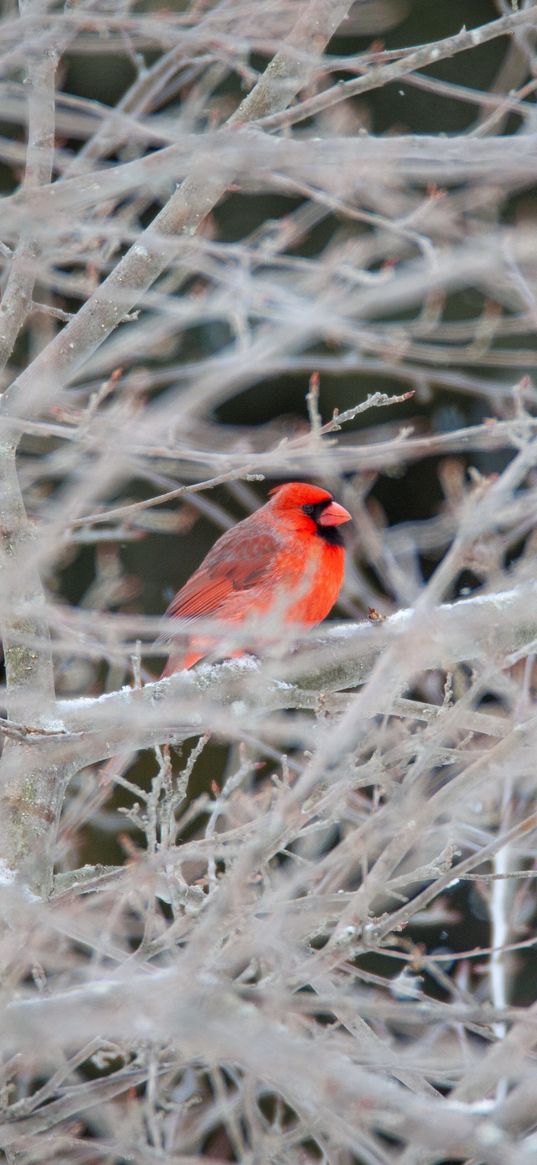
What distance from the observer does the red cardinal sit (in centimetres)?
508

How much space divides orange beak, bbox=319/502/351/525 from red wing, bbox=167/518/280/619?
0.70 feet

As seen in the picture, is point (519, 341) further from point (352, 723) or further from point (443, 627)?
point (352, 723)

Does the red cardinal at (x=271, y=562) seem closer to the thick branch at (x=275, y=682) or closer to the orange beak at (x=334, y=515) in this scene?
the orange beak at (x=334, y=515)

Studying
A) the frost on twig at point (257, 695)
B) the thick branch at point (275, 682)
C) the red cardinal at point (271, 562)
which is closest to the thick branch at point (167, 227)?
the frost on twig at point (257, 695)

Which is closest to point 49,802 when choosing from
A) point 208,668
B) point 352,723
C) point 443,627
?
point 208,668

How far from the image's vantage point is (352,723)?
2.04m

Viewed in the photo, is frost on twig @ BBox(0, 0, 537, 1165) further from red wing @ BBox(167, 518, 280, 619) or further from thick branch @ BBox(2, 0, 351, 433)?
red wing @ BBox(167, 518, 280, 619)

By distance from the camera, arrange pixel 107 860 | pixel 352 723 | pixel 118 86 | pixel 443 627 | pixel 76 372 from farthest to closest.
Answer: pixel 118 86 → pixel 107 860 → pixel 76 372 → pixel 443 627 → pixel 352 723

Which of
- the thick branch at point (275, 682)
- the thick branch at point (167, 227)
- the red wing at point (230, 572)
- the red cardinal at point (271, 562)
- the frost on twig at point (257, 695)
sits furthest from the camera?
the red wing at point (230, 572)

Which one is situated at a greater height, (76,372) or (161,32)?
(161,32)

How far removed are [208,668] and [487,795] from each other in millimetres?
1327

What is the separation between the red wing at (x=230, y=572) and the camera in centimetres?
523

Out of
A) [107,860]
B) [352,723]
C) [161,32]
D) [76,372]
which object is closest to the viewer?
[352,723]

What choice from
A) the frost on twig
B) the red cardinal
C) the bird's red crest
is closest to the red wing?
the red cardinal
